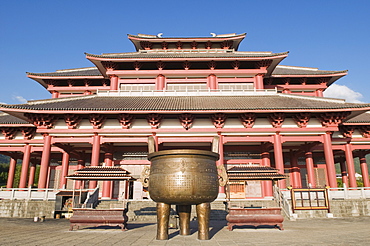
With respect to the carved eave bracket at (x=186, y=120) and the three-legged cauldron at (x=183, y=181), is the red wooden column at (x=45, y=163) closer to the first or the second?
the carved eave bracket at (x=186, y=120)

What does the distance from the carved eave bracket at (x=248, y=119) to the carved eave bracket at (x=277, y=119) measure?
122cm

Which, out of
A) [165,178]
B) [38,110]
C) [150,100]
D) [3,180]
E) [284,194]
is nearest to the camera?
[165,178]

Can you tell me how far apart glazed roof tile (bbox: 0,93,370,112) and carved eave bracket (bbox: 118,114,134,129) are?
A: 2.04 ft

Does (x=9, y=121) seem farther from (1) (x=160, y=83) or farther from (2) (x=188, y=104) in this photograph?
(2) (x=188, y=104)

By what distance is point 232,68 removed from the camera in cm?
2322

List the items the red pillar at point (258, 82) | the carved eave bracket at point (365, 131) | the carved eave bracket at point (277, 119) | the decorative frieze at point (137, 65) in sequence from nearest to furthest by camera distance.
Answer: the carved eave bracket at point (277, 119), the carved eave bracket at point (365, 131), the red pillar at point (258, 82), the decorative frieze at point (137, 65)

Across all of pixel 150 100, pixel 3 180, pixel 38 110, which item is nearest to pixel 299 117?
pixel 150 100

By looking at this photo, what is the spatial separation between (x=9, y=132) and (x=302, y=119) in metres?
22.4

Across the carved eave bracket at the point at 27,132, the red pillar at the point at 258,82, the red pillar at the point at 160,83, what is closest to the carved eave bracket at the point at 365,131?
the red pillar at the point at 258,82

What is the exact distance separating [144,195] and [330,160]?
13.6 m

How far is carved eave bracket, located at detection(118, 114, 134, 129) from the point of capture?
680 inches

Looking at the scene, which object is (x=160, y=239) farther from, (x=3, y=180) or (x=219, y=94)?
(x=3, y=180)

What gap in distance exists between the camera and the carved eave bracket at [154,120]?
17259mm

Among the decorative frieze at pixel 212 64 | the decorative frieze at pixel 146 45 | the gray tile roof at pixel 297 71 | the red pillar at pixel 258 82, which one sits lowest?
the red pillar at pixel 258 82
